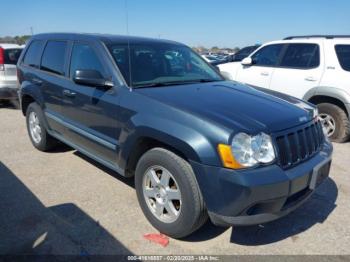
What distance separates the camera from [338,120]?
6.16 metres

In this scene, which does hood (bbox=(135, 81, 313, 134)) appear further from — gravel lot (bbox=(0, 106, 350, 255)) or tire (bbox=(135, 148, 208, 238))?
gravel lot (bbox=(0, 106, 350, 255))

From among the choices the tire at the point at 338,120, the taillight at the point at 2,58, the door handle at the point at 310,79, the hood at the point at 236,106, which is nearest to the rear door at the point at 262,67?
the door handle at the point at 310,79

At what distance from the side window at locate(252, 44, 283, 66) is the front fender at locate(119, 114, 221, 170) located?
477 centimetres

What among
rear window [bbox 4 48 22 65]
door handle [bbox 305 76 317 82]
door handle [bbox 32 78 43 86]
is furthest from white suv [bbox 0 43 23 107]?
door handle [bbox 305 76 317 82]

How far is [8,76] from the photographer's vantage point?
828 cm

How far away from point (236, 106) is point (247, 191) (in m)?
0.89

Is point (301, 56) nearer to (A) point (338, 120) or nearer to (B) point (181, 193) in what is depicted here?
(A) point (338, 120)

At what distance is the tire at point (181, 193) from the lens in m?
2.78

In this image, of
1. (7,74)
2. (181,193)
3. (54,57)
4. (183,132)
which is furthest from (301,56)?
(7,74)

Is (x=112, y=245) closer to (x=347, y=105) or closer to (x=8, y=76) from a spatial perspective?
(x=347, y=105)

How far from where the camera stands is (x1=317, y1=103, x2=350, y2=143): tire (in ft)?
20.0

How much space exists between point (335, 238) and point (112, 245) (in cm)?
207

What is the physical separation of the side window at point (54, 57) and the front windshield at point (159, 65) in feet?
3.35

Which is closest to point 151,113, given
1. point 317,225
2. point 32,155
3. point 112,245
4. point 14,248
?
point 112,245
